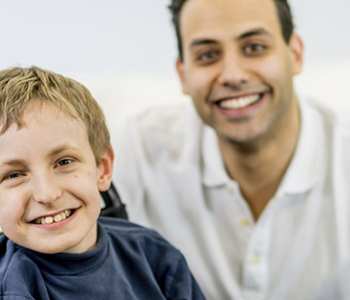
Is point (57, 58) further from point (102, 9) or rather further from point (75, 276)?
point (75, 276)

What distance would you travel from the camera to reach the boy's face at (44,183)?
2.32ft

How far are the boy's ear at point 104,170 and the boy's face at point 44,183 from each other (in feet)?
0.28

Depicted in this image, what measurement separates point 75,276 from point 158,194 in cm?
64

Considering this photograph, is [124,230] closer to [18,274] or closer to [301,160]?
[18,274]

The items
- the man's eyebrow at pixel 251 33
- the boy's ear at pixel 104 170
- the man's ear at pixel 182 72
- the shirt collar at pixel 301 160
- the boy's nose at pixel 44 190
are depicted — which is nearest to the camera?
the boy's nose at pixel 44 190

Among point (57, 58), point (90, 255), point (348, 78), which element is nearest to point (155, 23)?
point (57, 58)

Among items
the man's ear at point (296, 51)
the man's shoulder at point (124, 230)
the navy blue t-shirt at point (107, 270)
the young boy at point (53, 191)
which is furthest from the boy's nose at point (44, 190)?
the man's ear at point (296, 51)

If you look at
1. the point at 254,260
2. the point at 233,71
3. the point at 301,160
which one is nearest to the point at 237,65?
the point at 233,71

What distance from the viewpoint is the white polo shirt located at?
129cm

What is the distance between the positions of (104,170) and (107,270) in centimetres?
16

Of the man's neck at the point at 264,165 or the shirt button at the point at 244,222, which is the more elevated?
the man's neck at the point at 264,165

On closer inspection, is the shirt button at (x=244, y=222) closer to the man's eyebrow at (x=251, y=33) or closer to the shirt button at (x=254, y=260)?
the shirt button at (x=254, y=260)

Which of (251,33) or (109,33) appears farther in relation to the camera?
(109,33)

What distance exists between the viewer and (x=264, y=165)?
1344mm
